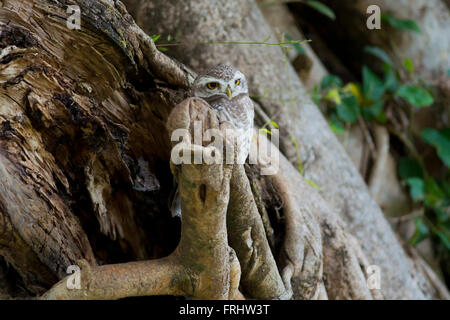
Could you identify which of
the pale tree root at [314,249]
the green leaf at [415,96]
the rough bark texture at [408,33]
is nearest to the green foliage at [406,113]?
the green leaf at [415,96]

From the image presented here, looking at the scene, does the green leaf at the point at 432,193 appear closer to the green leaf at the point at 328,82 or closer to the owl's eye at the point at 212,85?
the green leaf at the point at 328,82

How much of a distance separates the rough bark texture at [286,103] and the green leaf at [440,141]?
95 centimetres

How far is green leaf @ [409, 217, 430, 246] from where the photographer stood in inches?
107

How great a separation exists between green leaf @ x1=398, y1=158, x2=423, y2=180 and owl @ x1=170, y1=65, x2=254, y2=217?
1901mm

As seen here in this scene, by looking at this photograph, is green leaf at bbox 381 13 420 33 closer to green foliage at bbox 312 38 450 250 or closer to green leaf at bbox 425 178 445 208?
green foliage at bbox 312 38 450 250

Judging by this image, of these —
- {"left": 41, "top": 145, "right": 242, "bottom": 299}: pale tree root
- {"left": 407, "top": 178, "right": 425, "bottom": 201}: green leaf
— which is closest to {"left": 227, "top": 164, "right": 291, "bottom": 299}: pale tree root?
{"left": 41, "top": 145, "right": 242, "bottom": 299}: pale tree root

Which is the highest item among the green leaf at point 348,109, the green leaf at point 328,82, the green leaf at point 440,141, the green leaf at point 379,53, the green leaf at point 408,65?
the green leaf at point 379,53

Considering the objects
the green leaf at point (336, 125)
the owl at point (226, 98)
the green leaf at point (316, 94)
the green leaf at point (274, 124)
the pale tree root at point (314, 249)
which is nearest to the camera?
the owl at point (226, 98)

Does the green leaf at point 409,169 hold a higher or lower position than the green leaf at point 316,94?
lower

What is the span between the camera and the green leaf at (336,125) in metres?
2.51

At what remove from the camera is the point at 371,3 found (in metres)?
2.87

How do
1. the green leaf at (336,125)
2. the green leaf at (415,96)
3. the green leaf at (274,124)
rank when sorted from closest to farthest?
the green leaf at (274,124) < the green leaf at (336,125) < the green leaf at (415,96)

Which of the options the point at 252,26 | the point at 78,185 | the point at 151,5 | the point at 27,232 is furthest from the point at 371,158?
the point at 27,232

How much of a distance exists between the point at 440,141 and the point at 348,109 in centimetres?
75
